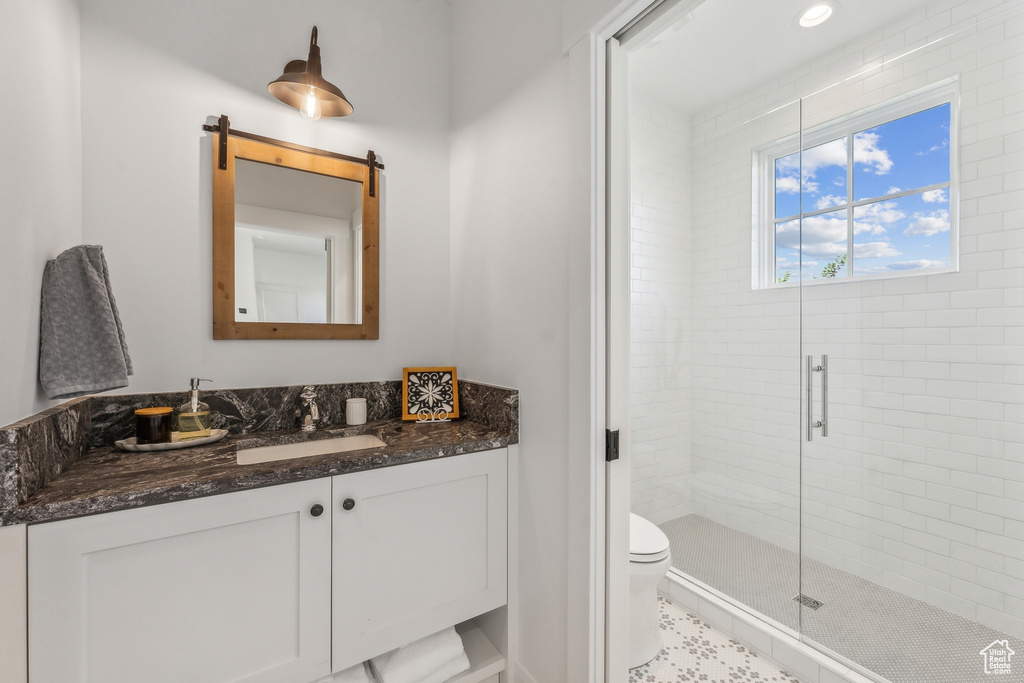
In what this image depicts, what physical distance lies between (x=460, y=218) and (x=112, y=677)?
1.66 meters

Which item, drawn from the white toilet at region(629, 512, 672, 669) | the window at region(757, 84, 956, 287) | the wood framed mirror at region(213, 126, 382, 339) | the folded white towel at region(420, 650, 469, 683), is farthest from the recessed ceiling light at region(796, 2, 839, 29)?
the folded white towel at region(420, 650, 469, 683)

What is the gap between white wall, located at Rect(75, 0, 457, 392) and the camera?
1350 mm

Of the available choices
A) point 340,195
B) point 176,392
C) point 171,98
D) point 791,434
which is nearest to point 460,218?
point 340,195

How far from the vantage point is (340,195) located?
1699mm

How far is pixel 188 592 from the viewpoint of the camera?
3.27ft

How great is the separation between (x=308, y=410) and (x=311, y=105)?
1.04m

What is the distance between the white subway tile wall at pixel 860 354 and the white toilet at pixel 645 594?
735 millimetres

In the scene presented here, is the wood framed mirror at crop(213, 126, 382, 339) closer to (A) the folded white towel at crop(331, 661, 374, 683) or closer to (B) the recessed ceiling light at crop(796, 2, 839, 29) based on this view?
(A) the folded white towel at crop(331, 661, 374, 683)

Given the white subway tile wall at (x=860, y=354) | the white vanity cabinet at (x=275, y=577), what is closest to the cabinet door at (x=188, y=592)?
the white vanity cabinet at (x=275, y=577)

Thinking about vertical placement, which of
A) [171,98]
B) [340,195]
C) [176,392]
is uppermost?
[171,98]

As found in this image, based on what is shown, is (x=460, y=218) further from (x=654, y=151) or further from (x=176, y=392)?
(x=654, y=151)
